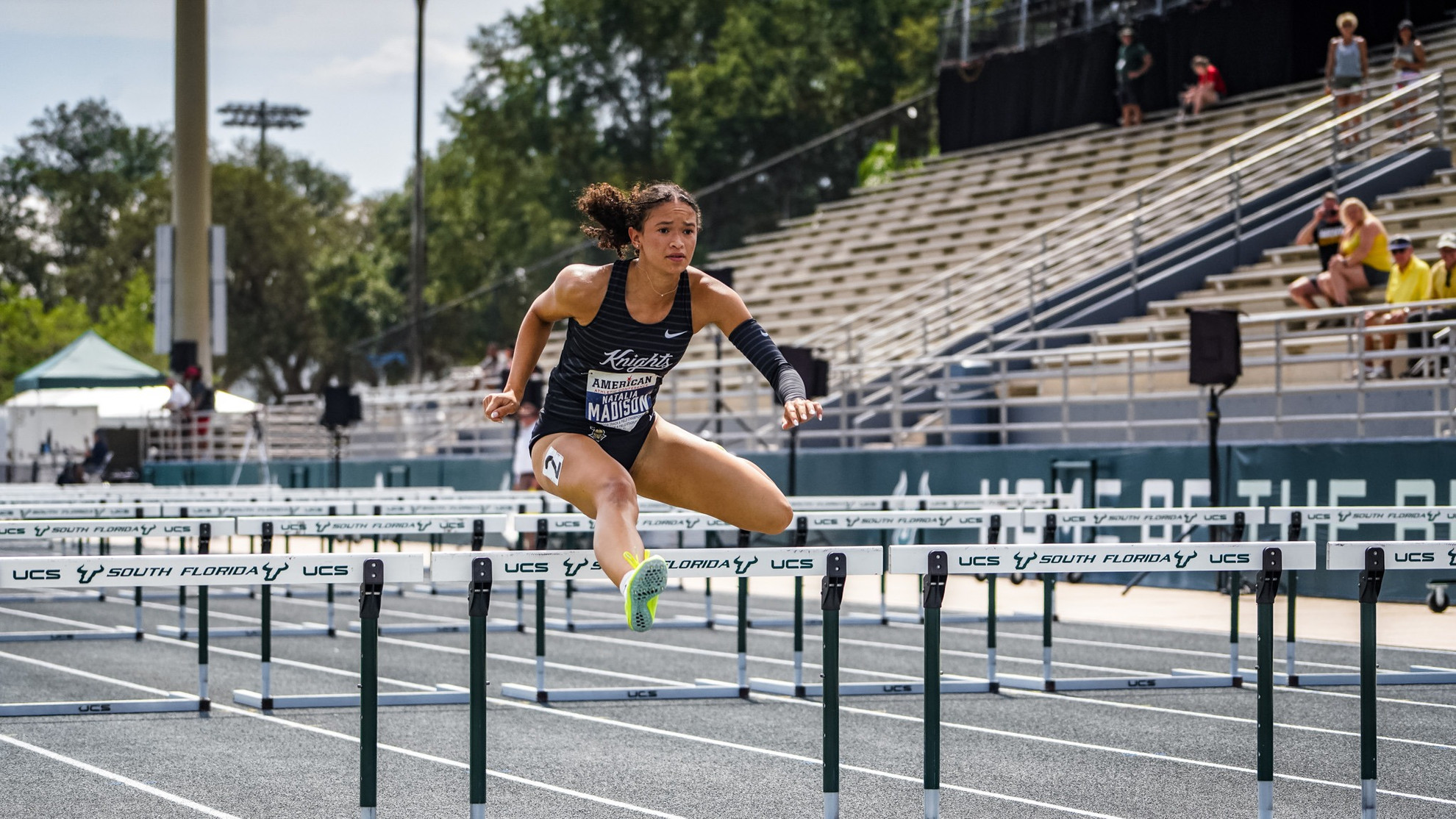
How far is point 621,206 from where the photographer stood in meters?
5.81

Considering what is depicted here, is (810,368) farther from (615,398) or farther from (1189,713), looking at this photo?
(615,398)

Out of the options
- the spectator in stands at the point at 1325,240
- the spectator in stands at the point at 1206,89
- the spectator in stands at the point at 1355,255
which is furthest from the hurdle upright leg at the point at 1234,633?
the spectator in stands at the point at 1206,89

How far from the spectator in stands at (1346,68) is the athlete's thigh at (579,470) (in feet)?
57.4

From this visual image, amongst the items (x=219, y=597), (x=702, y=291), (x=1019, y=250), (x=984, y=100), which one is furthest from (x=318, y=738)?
(x=984, y=100)

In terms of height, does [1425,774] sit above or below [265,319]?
below

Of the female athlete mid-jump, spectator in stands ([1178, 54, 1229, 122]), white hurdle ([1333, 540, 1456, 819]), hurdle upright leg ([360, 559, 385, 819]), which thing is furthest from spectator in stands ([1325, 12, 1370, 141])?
hurdle upright leg ([360, 559, 385, 819])

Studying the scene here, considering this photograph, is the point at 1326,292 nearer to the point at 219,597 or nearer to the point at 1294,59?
the point at 1294,59

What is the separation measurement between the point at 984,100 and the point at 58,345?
4721 centimetres

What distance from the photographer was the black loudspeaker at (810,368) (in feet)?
50.1

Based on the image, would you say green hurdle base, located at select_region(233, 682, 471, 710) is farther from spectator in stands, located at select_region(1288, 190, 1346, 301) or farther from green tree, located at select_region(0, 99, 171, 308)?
green tree, located at select_region(0, 99, 171, 308)

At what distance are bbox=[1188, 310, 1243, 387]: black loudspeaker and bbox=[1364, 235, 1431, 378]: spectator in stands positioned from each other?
2.22 m

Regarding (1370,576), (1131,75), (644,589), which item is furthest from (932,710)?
(1131,75)

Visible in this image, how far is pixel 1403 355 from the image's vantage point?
44.3 feet

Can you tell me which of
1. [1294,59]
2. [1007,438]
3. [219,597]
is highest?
[1294,59]
